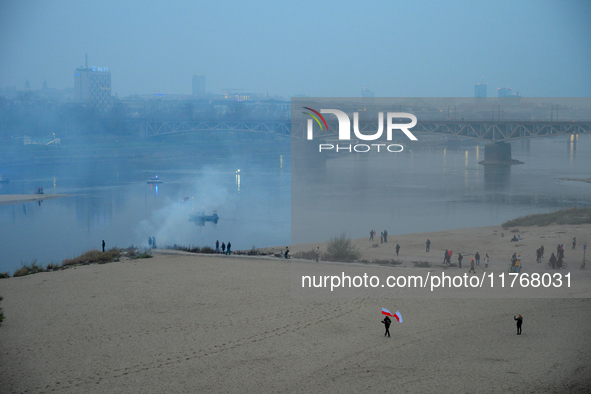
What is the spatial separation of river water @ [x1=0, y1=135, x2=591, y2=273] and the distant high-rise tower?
279ft

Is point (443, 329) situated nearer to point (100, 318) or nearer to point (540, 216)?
point (100, 318)

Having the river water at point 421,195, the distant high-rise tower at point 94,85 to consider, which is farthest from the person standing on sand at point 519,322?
the distant high-rise tower at point 94,85

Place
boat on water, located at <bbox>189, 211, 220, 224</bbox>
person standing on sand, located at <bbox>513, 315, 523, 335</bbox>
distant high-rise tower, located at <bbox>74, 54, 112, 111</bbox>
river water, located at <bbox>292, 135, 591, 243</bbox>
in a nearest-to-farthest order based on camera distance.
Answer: person standing on sand, located at <bbox>513, 315, 523, 335</bbox>, river water, located at <bbox>292, 135, 591, 243</bbox>, boat on water, located at <bbox>189, 211, 220, 224</bbox>, distant high-rise tower, located at <bbox>74, 54, 112, 111</bbox>

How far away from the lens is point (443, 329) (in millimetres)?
9180

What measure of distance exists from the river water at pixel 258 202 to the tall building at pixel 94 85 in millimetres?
85179

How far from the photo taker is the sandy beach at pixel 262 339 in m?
7.21

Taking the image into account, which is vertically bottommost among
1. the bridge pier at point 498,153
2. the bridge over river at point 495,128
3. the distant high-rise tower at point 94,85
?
the bridge pier at point 498,153

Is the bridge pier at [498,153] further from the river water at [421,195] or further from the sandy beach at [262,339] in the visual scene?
the sandy beach at [262,339]

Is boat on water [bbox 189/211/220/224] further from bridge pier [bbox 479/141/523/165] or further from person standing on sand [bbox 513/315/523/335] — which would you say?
bridge pier [bbox 479/141/523/165]

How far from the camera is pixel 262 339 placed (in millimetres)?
8758

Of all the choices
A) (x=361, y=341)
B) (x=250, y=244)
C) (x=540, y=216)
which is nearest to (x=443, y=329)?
(x=361, y=341)

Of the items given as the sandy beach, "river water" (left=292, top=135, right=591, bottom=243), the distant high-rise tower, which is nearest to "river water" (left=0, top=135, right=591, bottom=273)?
"river water" (left=292, top=135, right=591, bottom=243)

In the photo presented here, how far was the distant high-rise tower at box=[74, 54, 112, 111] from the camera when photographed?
13556 centimetres

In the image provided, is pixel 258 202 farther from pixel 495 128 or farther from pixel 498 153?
pixel 498 153
